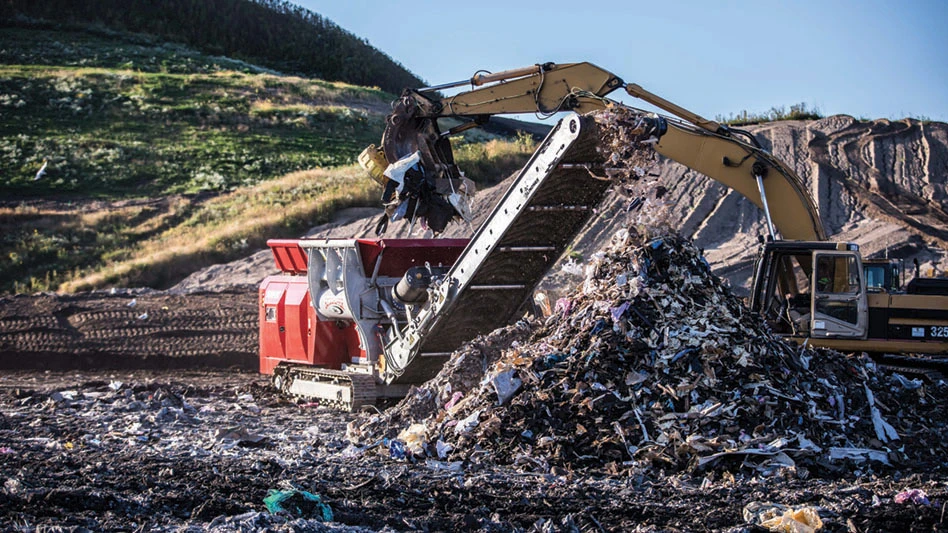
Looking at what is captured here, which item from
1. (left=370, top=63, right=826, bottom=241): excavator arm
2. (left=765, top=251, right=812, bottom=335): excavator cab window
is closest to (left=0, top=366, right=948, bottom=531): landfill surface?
(left=765, top=251, right=812, bottom=335): excavator cab window

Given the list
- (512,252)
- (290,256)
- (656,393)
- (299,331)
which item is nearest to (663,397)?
(656,393)

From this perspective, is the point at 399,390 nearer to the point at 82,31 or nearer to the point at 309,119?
the point at 309,119

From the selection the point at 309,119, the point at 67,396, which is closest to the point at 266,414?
the point at 67,396

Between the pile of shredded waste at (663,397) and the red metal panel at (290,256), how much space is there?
390cm

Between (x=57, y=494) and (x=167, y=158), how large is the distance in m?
29.1

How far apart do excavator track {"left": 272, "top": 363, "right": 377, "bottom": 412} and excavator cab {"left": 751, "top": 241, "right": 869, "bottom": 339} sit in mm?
4310

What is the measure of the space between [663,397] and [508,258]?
2.66m

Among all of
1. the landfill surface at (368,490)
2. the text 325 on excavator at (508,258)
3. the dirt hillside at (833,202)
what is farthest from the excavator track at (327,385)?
the dirt hillside at (833,202)

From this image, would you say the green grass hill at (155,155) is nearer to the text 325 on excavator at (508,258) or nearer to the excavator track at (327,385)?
the excavator track at (327,385)

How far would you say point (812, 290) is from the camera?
9609mm

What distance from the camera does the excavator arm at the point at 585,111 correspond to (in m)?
10.1

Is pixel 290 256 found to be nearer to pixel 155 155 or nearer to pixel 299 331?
pixel 299 331

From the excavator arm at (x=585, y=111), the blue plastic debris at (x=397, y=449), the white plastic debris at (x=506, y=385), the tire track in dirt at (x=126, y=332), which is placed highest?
the excavator arm at (x=585, y=111)

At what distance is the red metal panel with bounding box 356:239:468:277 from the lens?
10844 mm
